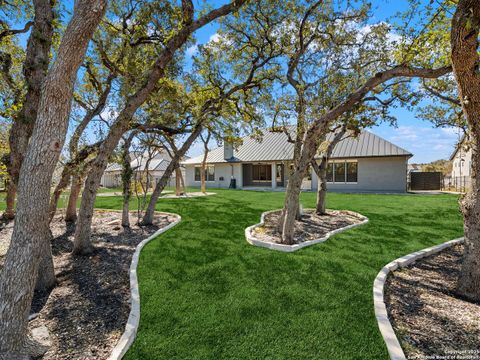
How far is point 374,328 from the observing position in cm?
304

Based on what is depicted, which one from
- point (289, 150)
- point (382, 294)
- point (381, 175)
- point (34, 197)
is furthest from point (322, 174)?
point (289, 150)

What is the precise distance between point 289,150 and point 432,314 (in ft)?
65.7

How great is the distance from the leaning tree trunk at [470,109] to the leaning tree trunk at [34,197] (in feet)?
15.1

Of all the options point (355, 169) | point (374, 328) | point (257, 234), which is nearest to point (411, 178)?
point (355, 169)

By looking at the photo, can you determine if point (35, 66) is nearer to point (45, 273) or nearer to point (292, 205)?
point (45, 273)

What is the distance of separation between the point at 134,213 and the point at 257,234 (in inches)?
257

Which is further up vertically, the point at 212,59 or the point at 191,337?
the point at 212,59

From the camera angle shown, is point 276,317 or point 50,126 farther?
point 276,317

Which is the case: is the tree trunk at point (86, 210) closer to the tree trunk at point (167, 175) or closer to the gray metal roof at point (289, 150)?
the tree trunk at point (167, 175)

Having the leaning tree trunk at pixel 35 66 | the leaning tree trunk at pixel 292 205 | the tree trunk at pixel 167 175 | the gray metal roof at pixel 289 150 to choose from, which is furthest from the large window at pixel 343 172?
the leaning tree trunk at pixel 35 66

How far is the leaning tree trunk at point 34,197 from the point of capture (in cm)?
247

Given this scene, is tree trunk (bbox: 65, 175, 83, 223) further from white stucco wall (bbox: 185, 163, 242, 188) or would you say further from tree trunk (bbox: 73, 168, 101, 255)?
white stucco wall (bbox: 185, 163, 242, 188)

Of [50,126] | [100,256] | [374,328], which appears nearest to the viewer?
[50,126]

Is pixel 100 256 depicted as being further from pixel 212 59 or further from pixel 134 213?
pixel 212 59
